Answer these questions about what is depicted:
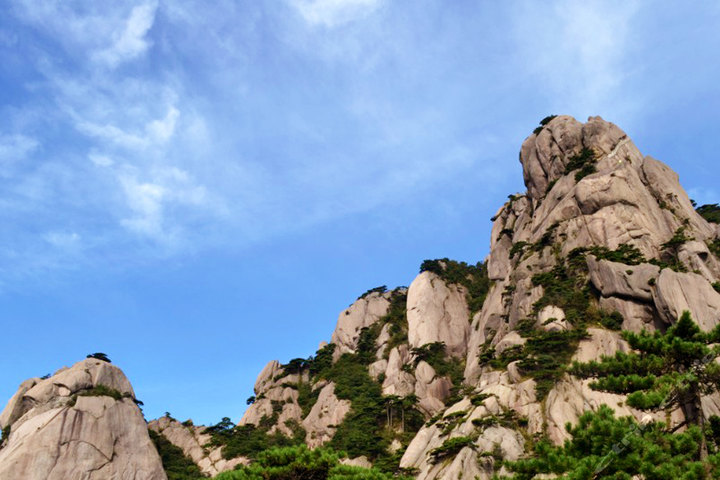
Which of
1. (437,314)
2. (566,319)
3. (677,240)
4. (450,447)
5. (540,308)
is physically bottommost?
(450,447)

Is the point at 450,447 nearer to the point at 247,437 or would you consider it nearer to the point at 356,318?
the point at 247,437

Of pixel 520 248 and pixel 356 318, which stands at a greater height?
pixel 356 318

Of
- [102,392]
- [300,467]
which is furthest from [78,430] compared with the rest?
[300,467]

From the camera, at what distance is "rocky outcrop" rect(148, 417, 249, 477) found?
6291 cm

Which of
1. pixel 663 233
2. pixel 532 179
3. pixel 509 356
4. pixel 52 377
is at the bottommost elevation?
pixel 509 356

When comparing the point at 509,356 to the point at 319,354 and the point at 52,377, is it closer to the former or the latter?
the point at 319,354

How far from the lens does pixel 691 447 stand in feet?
58.3

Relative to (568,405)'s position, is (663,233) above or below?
above

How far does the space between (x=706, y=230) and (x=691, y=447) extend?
49402 mm

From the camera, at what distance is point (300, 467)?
71.4 ft

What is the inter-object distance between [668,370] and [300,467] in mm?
15315

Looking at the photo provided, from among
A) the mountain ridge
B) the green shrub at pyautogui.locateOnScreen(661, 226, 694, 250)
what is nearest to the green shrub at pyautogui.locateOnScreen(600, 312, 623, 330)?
the mountain ridge

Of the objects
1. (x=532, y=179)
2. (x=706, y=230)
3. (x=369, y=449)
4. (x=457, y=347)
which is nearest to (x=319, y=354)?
(x=457, y=347)

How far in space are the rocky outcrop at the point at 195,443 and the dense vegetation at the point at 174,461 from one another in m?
0.72
